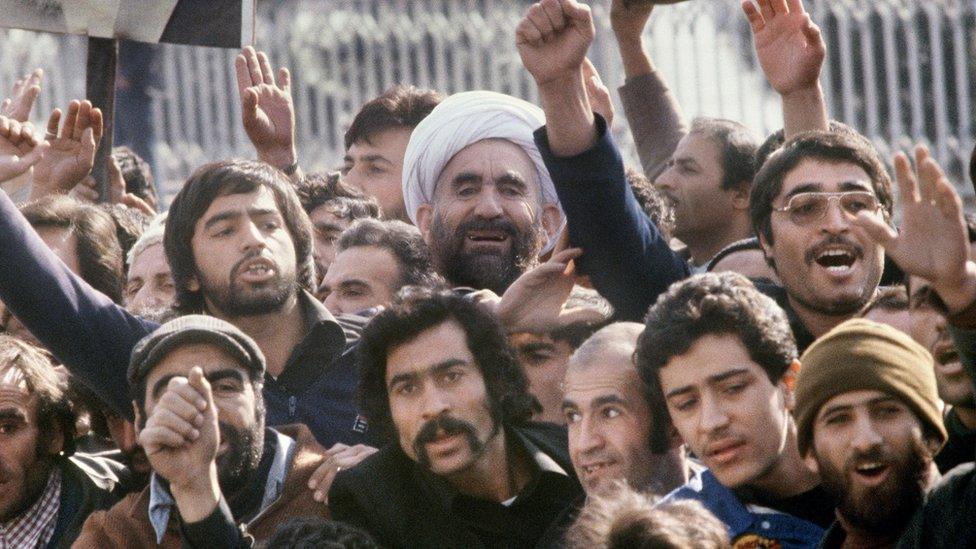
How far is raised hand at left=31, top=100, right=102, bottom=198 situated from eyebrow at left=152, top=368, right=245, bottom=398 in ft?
7.30

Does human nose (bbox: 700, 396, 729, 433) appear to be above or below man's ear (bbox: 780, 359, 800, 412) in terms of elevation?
below

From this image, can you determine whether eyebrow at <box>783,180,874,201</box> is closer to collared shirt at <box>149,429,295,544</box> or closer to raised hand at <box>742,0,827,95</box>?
raised hand at <box>742,0,827,95</box>

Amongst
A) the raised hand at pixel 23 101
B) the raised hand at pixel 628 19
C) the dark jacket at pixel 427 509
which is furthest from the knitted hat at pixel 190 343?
the raised hand at pixel 628 19

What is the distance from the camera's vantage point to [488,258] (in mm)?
7316

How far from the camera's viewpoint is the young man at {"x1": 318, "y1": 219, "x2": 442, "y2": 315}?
25.3 ft

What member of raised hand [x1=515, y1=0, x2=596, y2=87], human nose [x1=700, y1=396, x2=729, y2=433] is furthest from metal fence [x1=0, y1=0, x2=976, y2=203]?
human nose [x1=700, y1=396, x2=729, y2=433]

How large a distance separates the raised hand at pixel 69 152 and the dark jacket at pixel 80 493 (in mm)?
1589

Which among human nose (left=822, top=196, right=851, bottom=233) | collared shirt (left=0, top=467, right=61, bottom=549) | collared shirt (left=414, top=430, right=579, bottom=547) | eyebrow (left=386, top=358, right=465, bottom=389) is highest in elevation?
human nose (left=822, top=196, right=851, bottom=233)

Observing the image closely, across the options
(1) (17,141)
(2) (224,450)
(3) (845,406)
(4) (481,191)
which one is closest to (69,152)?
(1) (17,141)

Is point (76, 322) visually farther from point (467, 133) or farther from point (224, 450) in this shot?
point (467, 133)

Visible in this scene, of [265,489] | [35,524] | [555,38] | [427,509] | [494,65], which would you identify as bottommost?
[35,524]

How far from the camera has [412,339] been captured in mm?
6262

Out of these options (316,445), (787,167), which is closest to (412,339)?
(316,445)

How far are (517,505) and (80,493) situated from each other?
4.83 ft
